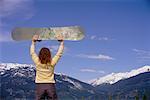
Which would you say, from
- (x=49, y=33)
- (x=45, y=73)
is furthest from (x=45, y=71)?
(x=49, y=33)

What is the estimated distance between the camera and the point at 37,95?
24.8 ft

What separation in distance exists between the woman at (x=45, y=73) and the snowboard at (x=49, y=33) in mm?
119

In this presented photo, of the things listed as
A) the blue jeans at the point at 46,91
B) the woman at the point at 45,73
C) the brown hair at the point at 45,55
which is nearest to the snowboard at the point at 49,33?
the woman at the point at 45,73

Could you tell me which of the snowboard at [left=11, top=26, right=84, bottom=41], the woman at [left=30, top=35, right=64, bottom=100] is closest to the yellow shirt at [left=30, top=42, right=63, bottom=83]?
the woman at [left=30, top=35, right=64, bottom=100]

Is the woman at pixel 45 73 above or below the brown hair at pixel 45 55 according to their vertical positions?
below

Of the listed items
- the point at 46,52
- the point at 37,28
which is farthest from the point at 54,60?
the point at 37,28

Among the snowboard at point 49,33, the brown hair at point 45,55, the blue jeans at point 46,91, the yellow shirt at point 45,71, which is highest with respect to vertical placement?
the snowboard at point 49,33

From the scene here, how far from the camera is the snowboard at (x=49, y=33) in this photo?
7.50 m

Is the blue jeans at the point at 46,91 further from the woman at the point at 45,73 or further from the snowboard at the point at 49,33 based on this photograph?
the snowboard at the point at 49,33

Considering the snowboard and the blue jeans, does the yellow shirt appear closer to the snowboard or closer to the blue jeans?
the blue jeans

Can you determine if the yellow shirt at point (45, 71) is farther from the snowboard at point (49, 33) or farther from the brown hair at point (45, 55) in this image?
the snowboard at point (49, 33)

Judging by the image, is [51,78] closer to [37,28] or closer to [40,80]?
[40,80]

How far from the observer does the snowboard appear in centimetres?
750

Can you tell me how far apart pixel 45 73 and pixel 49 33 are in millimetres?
738
